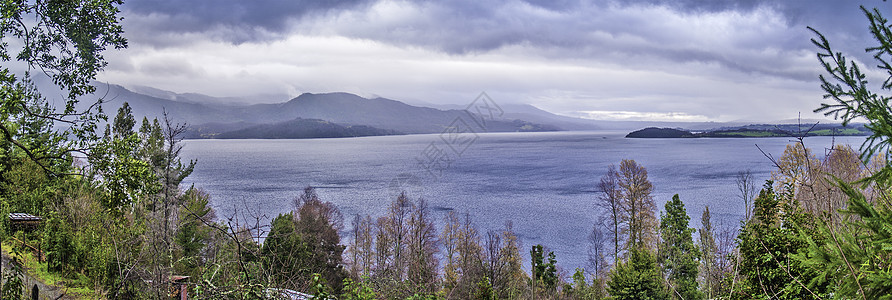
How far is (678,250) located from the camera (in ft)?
75.3

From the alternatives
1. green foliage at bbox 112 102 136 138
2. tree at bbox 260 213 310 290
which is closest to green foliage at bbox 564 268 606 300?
tree at bbox 260 213 310 290

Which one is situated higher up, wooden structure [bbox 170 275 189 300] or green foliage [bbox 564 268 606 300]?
wooden structure [bbox 170 275 189 300]

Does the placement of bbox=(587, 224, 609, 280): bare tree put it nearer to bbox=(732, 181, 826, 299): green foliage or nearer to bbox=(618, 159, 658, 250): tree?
bbox=(618, 159, 658, 250): tree

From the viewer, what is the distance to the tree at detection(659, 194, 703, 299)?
835 inches

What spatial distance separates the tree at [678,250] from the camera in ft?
69.6

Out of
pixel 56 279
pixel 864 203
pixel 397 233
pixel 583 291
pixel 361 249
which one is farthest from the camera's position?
pixel 361 249

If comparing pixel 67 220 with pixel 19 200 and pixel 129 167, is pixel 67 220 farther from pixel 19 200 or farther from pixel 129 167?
pixel 129 167

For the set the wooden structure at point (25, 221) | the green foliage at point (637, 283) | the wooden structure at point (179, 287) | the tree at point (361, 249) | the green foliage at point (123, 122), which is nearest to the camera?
the wooden structure at point (179, 287)

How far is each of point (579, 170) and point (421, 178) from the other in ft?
82.4

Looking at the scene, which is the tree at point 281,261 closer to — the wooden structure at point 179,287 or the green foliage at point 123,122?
the wooden structure at point 179,287

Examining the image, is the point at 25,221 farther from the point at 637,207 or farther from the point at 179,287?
the point at 637,207

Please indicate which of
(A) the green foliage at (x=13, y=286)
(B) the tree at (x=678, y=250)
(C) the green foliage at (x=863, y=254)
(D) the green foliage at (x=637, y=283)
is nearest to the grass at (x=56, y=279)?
(A) the green foliage at (x=13, y=286)

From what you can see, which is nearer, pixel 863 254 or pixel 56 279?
pixel 863 254

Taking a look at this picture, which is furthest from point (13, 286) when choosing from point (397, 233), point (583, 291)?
point (397, 233)
